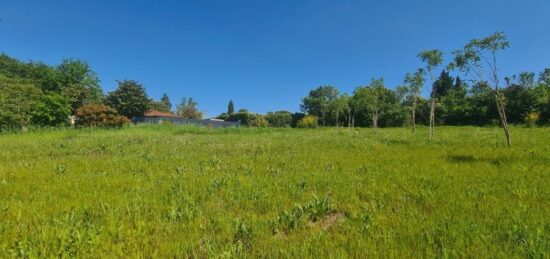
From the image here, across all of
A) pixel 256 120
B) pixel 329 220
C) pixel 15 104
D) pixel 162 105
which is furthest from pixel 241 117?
pixel 329 220

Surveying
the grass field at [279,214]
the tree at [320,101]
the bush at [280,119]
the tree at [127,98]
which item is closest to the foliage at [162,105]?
the tree at [127,98]

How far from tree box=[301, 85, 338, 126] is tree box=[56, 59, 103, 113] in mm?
51981

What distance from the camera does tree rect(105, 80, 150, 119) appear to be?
235 feet

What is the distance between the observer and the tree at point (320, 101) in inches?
3024

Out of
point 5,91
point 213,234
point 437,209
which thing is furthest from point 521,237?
point 5,91

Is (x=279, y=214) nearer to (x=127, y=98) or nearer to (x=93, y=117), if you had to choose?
(x=93, y=117)

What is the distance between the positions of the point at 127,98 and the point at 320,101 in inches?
1867

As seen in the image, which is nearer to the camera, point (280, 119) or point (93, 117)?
point (93, 117)

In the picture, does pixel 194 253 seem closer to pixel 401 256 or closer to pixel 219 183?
pixel 401 256

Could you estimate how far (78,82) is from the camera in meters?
65.1

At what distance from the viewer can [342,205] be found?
4.64 meters

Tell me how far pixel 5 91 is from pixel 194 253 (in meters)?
48.0

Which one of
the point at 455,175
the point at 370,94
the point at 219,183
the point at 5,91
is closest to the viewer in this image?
the point at 219,183

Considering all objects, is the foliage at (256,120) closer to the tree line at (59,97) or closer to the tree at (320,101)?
the tree at (320,101)
